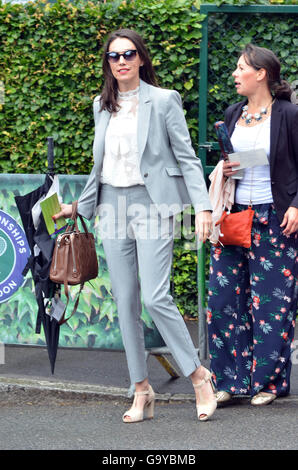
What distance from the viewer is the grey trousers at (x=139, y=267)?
14.4 ft

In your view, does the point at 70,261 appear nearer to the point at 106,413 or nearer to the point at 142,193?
the point at 142,193

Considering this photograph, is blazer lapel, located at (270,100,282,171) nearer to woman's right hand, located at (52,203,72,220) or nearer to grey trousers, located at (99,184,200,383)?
grey trousers, located at (99,184,200,383)

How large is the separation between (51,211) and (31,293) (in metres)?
1.13

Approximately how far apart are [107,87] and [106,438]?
1.76m

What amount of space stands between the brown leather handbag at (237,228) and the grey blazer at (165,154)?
1.03 feet

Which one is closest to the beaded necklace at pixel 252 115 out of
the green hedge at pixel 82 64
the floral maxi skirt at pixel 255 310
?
the floral maxi skirt at pixel 255 310

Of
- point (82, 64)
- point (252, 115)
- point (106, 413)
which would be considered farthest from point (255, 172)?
point (82, 64)

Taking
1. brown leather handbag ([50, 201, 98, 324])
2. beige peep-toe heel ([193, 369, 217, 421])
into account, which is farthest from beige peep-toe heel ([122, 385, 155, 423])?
brown leather handbag ([50, 201, 98, 324])

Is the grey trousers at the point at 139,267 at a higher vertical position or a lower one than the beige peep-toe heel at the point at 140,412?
higher

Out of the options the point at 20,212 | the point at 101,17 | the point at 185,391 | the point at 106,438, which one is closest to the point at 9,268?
the point at 20,212

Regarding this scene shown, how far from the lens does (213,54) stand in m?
6.75

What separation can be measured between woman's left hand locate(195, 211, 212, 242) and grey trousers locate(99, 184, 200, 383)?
6.5 inches

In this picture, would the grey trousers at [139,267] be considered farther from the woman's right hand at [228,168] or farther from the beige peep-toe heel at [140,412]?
the woman's right hand at [228,168]

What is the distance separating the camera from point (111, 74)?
4.55m
